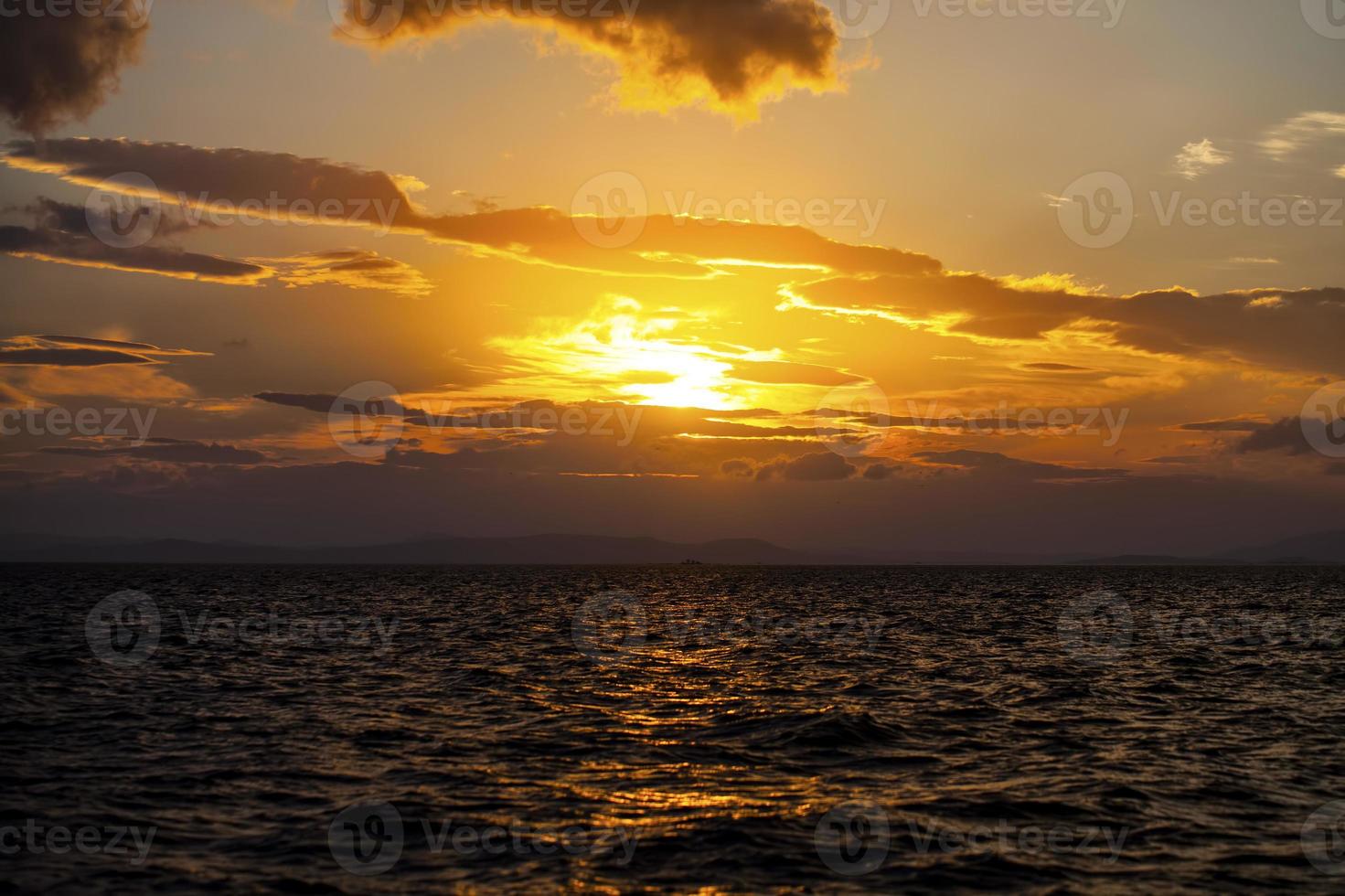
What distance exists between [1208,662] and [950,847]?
37.3 metres

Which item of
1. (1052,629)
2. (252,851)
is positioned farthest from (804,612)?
(252,851)

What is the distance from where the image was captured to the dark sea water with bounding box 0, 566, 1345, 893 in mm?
18734

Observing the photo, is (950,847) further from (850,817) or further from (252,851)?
(252,851)

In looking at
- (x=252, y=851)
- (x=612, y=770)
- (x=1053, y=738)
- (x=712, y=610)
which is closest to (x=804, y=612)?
(x=712, y=610)

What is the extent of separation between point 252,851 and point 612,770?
919 cm

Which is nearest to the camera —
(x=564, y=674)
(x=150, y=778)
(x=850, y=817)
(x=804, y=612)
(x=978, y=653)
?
(x=850, y=817)

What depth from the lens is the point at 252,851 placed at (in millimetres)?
19391

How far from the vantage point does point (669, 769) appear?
26.2m

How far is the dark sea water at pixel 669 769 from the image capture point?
1873cm

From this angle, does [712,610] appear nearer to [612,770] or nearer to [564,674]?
[564,674]

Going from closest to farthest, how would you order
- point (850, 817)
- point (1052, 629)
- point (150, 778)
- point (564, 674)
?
point (850, 817), point (150, 778), point (564, 674), point (1052, 629)

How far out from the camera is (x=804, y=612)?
100000 mm

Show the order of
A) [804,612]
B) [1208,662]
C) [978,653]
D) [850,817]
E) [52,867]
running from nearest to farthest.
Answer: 1. [52,867]
2. [850,817]
3. [1208,662]
4. [978,653]
5. [804,612]

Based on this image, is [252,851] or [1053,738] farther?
[1053,738]
